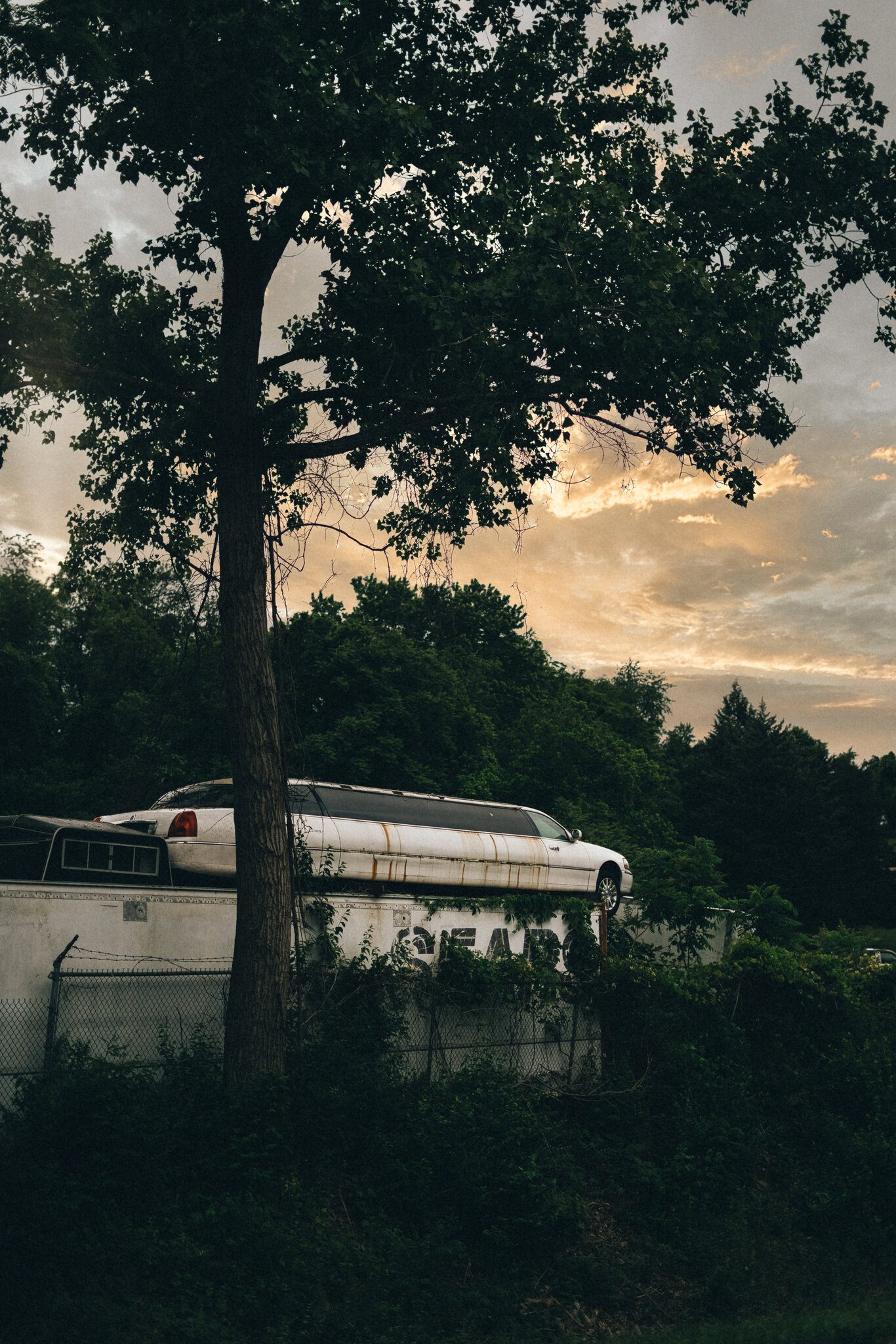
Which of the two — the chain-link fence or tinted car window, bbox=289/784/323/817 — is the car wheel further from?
tinted car window, bbox=289/784/323/817

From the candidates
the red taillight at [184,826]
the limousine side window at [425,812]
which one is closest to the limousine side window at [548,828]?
the limousine side window at [425,812]

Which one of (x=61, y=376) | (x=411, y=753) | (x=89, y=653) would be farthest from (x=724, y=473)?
(x=89, y=653)

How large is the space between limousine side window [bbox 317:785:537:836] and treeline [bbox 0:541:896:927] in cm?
900

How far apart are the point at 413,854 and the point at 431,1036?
3.42m

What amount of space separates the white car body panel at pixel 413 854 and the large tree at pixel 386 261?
3271mm

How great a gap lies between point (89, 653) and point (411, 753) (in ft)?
79.8

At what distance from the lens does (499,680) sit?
153 feet

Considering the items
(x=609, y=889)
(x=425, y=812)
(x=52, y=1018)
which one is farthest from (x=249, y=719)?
(x=609, y=889)

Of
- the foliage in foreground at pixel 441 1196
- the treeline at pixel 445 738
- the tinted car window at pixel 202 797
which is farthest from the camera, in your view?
the treeline at pixel 445 738

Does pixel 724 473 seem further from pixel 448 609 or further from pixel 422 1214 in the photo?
pixel 422 1214

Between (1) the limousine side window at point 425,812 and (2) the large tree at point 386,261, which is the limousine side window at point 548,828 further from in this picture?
(2) the large tree at point 386,261

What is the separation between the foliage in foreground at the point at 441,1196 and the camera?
8.83 meters

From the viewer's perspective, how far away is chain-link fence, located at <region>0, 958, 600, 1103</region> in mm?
11297

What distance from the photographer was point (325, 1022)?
525 inches
